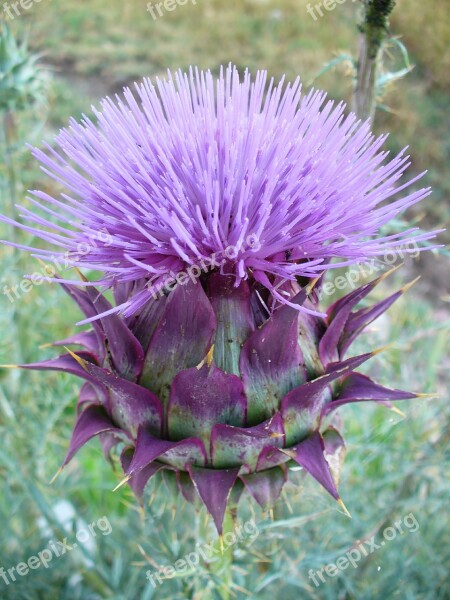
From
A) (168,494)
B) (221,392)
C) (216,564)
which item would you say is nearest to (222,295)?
(221,392)

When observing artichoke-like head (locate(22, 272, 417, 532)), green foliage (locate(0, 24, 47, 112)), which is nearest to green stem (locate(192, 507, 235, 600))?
artichoke-like head (locate(22, 272, 417, 532))

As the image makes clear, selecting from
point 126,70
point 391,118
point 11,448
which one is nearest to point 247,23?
point 126,70

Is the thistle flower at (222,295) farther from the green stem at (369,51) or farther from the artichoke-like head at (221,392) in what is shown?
the green stem at (369,51)

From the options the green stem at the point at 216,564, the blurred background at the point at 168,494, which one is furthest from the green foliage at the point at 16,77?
the green stem at the point at 216,564

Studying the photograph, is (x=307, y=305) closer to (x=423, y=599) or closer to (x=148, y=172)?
(x=148, y=172)

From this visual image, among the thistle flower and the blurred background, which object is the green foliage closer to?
the blurred background

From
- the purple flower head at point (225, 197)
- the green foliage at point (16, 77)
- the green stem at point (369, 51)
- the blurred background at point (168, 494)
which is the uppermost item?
the green foliage at point (16, 77)
